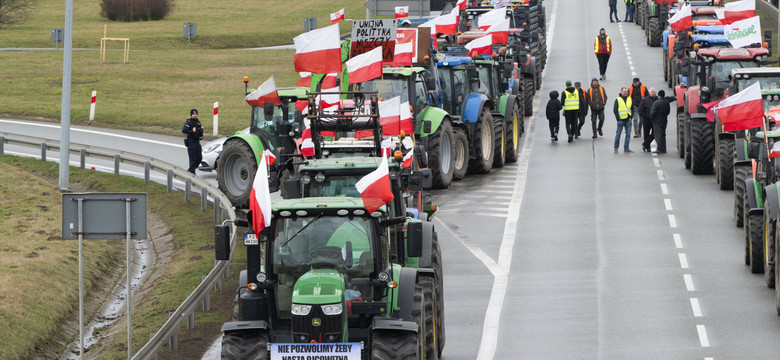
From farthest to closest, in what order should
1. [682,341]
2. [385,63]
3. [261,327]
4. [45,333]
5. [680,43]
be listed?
[680,43] < [385,63] < [45,333] < [682,341] < [261,327]

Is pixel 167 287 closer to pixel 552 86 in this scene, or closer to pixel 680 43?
pixel 680 43

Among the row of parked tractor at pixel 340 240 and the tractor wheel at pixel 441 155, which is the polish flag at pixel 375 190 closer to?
the row of parked tractor at pixel 340 240

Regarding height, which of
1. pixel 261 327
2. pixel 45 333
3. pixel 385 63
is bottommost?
pixel 45 333

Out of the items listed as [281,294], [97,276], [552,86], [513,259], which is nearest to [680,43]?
[552,86]

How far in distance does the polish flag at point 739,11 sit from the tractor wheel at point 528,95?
19.3 feet

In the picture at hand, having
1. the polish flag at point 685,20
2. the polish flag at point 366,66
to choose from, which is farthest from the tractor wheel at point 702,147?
the polish flag at point 685,20

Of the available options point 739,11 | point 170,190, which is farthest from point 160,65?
point 170,190

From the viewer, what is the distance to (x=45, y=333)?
19.2m

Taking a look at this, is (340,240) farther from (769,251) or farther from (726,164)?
(726,164)

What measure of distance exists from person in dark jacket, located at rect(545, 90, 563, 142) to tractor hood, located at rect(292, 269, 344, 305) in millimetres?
21191

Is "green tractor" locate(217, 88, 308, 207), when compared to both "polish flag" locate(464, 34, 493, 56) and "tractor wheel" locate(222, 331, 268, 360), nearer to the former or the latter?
"polish flag" locate(464, 34, 493, 56)

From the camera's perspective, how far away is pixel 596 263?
21.7 meters

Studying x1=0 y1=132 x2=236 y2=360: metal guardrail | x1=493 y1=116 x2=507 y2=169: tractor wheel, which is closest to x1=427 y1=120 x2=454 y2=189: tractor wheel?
x1=493 y1=116 x2=507 y2=169: tractor wheel

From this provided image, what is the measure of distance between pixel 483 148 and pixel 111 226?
52.4ft
